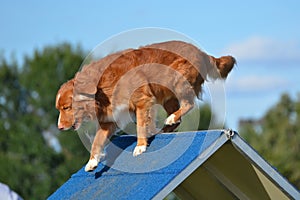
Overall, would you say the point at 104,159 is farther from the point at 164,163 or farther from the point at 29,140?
the point at 29,140

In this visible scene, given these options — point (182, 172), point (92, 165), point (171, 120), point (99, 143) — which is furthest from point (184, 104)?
point (182, 172)

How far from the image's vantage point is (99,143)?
756 cm

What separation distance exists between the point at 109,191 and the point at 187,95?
Answer: 4.70ft

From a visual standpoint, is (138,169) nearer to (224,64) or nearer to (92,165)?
(92,165)

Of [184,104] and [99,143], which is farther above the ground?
[184,104]

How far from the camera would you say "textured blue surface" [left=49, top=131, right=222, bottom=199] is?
6191 millimetres

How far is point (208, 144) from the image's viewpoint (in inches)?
244

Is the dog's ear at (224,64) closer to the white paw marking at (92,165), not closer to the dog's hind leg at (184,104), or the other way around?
the dog's hind leg at (184,104)

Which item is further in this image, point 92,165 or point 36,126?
point 36,126

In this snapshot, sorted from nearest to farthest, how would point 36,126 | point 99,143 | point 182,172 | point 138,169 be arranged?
point 182,172 < point 138,169 < point 99,143 < point 36,126

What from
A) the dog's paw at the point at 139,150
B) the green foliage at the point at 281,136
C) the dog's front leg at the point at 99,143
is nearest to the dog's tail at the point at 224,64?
the dog's front leg at the point at 99,143

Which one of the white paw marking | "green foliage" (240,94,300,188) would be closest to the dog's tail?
the white paw marking

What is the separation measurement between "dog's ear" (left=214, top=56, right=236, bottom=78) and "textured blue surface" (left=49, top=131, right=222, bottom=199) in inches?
47.1

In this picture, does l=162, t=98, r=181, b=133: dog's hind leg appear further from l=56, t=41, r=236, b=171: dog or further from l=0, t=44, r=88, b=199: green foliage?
l=0, t=44, r=88, b=199: green foliage
